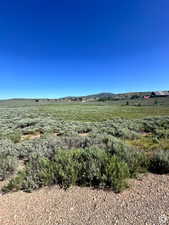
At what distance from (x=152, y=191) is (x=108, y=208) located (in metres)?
1.09

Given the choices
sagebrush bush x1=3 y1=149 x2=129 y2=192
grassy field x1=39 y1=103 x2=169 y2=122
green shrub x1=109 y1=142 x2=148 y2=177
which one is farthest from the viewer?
grassy field x1=39 y1=103 x2=169 y2=122

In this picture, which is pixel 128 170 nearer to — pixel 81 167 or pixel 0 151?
pixel 81 167

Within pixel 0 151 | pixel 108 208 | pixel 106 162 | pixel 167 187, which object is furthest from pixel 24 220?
pixel 0 151

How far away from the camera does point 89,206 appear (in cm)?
245

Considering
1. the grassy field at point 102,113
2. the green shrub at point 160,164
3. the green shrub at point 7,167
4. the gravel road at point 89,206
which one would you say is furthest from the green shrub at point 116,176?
the grassy field at point 102,113

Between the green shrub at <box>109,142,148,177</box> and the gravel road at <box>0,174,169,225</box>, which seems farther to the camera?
the green shrub at <box>109,142,148,177</box>

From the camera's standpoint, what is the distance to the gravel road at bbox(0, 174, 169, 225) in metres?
2.15

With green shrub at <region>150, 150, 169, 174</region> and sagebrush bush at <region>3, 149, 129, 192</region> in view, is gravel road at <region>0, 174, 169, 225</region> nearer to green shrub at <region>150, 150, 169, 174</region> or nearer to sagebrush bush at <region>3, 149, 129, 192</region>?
sagebrush bush at <region>3, 149, 129, 192</region>

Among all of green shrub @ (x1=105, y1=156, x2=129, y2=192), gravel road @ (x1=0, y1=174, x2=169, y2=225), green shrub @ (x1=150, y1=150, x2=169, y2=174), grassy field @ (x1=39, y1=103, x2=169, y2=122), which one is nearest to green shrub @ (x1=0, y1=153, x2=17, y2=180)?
gravel road @ (x1=0, y1=174, x2=169, y2=225)

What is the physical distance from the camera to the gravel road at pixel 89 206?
7.05 ft

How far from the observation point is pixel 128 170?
3180 mm

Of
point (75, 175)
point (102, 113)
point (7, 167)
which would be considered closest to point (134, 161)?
point (75, 175)

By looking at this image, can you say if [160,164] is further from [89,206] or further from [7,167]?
[7,167]

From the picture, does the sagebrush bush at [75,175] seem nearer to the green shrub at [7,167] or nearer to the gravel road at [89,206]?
the gravel road at [89,206]
